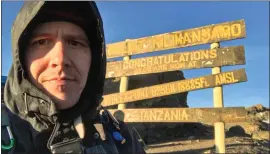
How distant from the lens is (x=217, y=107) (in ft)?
20.4

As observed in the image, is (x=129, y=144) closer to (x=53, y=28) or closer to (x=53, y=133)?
(x=53, y=133)

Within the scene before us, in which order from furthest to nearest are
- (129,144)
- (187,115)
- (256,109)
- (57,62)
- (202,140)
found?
(256,109)
(202,140)
(187,115)
(129,144)
(57,62)

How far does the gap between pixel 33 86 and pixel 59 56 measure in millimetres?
180

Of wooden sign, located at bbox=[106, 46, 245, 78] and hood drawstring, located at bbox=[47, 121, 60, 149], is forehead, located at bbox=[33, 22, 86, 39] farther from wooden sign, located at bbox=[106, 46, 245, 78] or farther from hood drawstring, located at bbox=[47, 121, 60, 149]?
wooden sign, located at bbox=[106, 46, 245, 78]

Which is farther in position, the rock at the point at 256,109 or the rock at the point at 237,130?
the rock at the point at 256,109

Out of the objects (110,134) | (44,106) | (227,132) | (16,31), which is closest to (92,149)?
(110,134)

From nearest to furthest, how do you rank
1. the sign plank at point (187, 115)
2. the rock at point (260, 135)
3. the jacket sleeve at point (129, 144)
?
the jacket sleeve at point (129, 144), the sign plank at point (187, 115), the rock at point (260, 135)

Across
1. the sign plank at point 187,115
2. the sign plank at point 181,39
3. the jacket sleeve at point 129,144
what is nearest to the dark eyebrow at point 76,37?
the jacket sleeve at point 129,144

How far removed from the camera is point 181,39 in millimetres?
6660

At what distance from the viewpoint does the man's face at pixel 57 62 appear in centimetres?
132

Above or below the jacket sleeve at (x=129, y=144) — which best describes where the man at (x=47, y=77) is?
above

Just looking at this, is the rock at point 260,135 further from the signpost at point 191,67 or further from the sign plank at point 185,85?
the sign plank at point 185,85

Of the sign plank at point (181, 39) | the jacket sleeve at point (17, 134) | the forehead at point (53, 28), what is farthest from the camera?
the sign plank at point (181, 39)

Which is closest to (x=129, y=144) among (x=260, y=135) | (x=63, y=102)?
(x=63, y=102)
